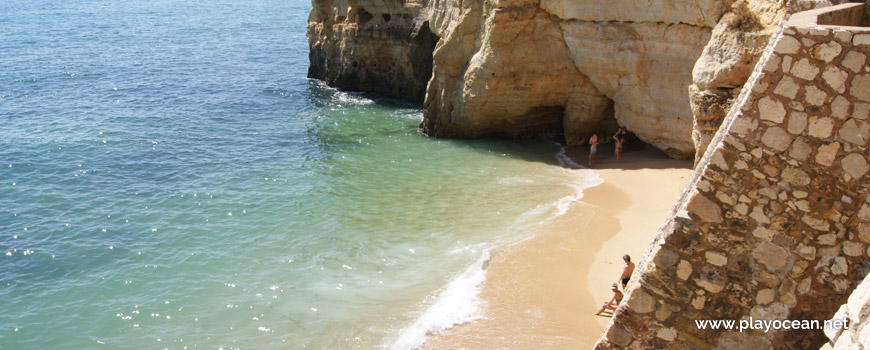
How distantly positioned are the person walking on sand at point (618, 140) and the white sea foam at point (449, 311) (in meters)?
8.30

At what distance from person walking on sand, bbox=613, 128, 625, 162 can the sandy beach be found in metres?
1.21

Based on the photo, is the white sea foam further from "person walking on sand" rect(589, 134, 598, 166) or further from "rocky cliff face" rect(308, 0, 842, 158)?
"person walking on sand" rect(589, 134, 598, 166)

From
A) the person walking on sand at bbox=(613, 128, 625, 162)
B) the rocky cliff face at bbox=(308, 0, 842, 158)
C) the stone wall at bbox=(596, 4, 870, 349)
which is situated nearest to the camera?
the stone wall at bbox=(596, 4, 870, 349)

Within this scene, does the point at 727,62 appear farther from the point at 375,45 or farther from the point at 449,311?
the point at 375,45

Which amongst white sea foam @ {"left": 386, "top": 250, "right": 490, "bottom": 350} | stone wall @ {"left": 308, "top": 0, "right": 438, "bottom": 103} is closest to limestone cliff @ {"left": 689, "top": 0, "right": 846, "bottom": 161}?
white sea foam @ {"left": 386, "top": 250, "right": 490, "bottom": 350}

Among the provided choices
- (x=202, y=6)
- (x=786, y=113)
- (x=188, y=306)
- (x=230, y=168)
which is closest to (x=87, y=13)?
(x=202, y=6)

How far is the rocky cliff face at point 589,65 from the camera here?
12.6 metres

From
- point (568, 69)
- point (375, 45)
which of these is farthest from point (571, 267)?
point (375, 45)

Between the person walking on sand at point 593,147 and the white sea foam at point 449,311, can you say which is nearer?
the white sea foam at point 449,311

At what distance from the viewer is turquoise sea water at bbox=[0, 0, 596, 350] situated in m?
11.6

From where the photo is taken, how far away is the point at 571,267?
12.6 meters

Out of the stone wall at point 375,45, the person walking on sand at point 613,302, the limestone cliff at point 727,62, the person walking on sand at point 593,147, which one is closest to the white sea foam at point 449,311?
the person walking on sand at point 613,302

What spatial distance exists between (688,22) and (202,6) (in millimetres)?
64721

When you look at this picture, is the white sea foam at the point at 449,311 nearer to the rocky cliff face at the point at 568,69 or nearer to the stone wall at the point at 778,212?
the stone wall at the point at 778,212
